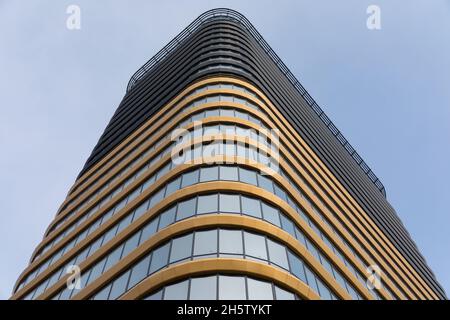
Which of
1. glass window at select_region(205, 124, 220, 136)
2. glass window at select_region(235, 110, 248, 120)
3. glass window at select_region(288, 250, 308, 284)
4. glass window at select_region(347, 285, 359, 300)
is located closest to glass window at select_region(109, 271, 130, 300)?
glass window at select_region(288, 250, 308, 284)

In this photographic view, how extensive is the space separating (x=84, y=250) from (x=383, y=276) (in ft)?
71.1

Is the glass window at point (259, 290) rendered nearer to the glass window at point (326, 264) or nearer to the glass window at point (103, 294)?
the glass window at point (326, 264)

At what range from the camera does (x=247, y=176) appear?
2906 cm

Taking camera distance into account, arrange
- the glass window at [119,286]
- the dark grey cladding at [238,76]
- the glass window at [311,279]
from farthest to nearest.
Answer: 1. the dark grey cladding at [238,76]
2. the glass window at [311,279]
3. the glass window at [119,286]

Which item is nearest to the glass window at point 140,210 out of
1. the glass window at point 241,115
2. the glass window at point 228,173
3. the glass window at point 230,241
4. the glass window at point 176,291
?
the glass window at point 228,173

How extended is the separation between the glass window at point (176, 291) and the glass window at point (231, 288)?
1435 millimetres

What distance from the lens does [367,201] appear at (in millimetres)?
55000

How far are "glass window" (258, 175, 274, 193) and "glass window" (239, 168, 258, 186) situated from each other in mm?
404

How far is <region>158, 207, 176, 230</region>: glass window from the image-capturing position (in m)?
26.9

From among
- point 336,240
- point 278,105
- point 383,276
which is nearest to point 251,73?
point 278,105

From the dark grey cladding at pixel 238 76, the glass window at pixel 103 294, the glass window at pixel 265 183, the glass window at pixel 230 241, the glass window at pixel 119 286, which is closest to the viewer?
the glass window at pixel 230 241

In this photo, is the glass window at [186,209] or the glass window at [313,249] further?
the glass window at [313,249]

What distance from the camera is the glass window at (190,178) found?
94.2 ft
